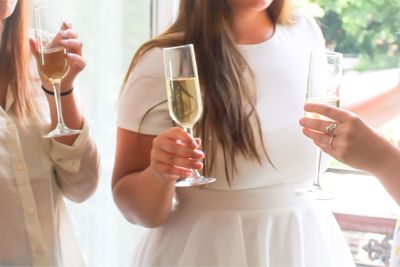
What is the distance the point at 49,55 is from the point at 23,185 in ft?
0.94

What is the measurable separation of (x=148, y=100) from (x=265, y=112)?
26 centimetres

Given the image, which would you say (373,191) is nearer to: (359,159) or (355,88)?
(355,88)

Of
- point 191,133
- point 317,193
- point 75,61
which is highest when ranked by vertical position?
point 75,61

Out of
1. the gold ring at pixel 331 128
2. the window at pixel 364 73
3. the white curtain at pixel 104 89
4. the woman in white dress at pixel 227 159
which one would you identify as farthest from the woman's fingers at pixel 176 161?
the white curtain at pixel 104 89

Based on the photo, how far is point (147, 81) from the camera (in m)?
1.32

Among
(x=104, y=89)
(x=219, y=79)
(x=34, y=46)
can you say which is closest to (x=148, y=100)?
(x=219, y=79)

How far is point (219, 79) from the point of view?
1.32 metres

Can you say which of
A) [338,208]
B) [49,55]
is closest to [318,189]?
[49,55]

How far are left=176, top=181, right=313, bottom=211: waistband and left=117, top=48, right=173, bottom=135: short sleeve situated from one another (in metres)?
0.16

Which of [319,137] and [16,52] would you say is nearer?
[319,137]

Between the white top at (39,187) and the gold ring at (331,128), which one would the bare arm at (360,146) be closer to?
the gold ring at (331,128)

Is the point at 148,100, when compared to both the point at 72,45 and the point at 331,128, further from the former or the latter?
the point at 331,128

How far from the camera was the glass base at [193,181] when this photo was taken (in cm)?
117

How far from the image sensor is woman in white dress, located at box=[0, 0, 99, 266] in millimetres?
1274
